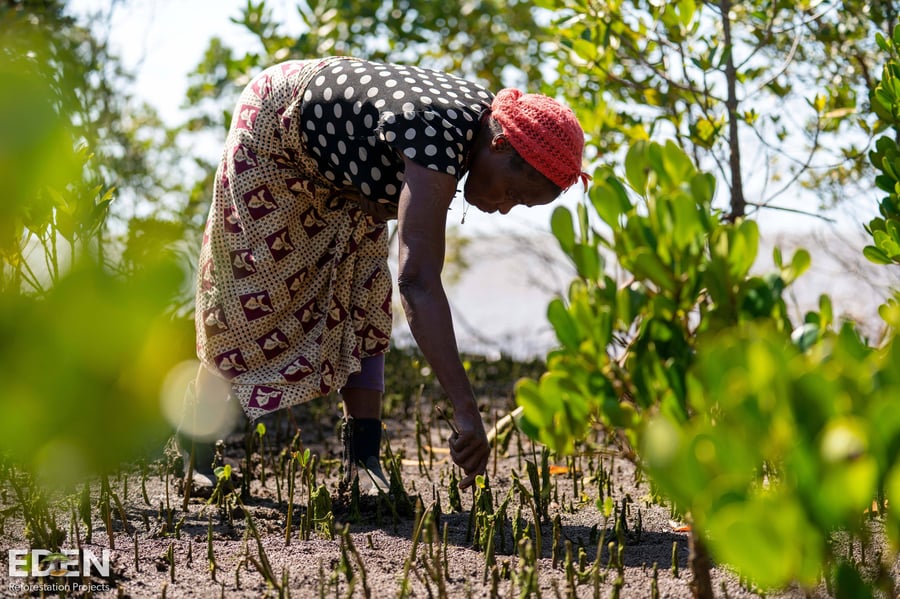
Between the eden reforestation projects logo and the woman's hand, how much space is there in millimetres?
904

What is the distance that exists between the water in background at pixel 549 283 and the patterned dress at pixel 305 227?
1217 mm

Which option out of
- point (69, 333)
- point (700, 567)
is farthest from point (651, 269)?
point (69, 333)

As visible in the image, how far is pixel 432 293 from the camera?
2.18 m

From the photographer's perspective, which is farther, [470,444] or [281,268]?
[281,268]

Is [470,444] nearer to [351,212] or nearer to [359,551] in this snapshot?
[359,551]

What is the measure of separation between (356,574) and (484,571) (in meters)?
0.32

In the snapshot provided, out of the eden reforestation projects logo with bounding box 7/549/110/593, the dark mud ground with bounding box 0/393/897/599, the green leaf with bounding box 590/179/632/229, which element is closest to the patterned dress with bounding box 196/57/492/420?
the dark mud ground with bounding box 0/393/897/599

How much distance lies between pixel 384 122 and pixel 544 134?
1.44 feet

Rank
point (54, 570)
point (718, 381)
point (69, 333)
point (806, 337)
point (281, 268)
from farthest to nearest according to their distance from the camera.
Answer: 1. point (281, 268)
2. point (54, 570)
3. point (806, 337)
4. point (718, 381)
5. point (69, 333)

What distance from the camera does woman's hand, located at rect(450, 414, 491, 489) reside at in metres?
2.19

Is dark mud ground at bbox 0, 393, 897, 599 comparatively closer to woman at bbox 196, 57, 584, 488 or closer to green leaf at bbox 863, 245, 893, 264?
woman at bbox 196, 57, 584, 488

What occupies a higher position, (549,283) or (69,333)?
(549,283)

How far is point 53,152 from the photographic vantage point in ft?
2.55

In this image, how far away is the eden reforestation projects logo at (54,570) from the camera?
187 cm
